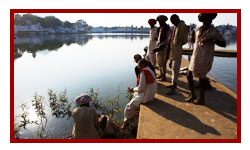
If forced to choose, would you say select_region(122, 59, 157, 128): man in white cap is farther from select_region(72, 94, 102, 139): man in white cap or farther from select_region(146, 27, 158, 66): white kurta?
select_region(146, 27, 158, 66): white kurta

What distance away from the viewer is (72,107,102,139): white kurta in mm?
2506

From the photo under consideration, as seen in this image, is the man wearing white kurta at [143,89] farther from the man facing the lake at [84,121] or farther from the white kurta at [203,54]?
the man facing the lake at [84,121]

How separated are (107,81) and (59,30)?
82.0 metres

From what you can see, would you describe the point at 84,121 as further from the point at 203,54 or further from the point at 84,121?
the point at 203,54

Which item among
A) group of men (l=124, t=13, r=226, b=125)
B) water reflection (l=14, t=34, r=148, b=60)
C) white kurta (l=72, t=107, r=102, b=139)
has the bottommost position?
white kurta (l=72, t=107, r=102, b=139)

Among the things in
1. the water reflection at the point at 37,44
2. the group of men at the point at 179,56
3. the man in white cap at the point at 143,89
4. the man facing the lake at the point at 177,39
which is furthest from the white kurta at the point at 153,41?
the water reflection at the point at 37,44

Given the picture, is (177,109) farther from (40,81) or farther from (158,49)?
(40,81)

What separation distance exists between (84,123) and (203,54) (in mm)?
2407

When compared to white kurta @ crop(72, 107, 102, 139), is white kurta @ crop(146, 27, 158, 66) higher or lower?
higher

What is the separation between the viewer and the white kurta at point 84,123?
2506mm

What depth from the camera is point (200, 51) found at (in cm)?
303

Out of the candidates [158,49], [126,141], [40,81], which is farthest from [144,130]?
[40,81]

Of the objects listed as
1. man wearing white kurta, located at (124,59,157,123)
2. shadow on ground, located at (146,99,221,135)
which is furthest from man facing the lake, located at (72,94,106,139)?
shadow on ground, located at (146,99,221,135)

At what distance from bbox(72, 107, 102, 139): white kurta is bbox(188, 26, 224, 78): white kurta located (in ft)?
6.85
